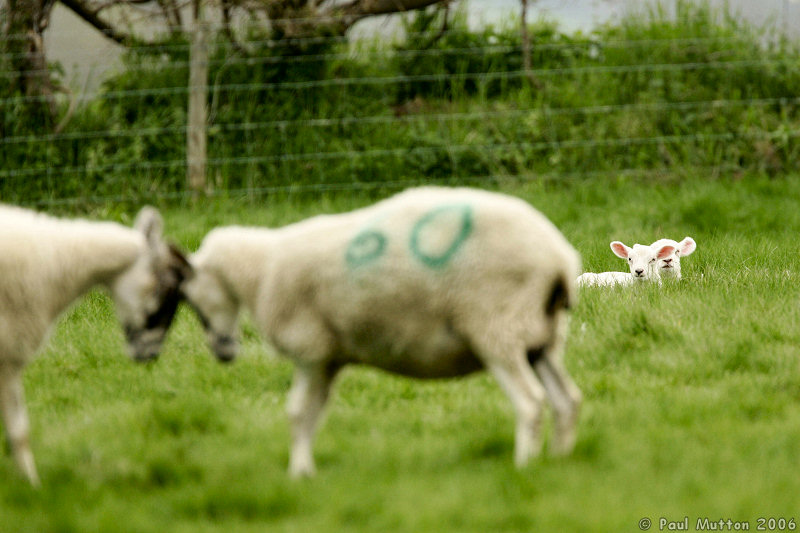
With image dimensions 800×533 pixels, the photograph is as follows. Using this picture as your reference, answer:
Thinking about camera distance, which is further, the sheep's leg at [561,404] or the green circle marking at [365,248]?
the sheep's leg at [561,404]

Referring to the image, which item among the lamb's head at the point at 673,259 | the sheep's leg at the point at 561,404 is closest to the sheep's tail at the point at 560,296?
the sheep's leg at the point at 561,404

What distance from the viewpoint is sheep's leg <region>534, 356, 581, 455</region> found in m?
3.29

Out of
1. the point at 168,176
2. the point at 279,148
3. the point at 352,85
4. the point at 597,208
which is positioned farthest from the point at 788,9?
the point at 168,176

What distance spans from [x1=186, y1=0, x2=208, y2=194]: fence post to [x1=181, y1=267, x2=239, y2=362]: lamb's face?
5.17 meters

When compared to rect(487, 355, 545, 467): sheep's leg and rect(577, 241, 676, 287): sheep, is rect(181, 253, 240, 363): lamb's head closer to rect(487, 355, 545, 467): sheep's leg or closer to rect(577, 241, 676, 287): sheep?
rect(487, 355, 545, 467): sheep's leg

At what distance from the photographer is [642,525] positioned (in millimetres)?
2795

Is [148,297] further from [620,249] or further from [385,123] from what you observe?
[385,123]

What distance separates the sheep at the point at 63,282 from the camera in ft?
10.9

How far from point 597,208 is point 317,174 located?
2.38 m

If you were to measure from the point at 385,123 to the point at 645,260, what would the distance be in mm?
3449

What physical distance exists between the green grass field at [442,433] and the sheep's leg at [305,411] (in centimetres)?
10

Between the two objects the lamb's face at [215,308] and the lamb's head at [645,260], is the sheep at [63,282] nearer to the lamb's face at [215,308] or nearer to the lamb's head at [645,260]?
the lamb's face at [215,308]

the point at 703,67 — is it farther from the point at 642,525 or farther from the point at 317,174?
the point at 642,525

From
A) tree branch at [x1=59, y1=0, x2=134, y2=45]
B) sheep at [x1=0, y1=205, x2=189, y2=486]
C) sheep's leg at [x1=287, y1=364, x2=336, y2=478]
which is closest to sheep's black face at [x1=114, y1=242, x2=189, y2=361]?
sheep at [x1=0, y1=205, x2=189, y2=486]
